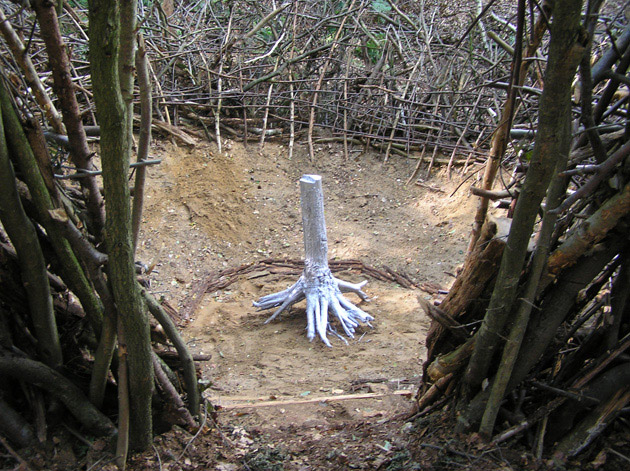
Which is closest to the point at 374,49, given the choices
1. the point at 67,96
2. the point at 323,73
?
the point at 323,73

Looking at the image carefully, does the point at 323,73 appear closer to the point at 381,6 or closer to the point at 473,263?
the point at 381,6

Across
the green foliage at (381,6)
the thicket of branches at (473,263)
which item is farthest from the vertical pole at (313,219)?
the green foliage at (381,6)

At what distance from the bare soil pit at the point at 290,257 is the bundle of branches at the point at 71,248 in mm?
929

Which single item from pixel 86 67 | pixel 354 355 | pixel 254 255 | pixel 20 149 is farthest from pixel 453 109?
pixel 20 149

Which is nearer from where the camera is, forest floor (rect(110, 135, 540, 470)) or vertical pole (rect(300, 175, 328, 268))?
forest floor (rect(110, 135, 540, 470))

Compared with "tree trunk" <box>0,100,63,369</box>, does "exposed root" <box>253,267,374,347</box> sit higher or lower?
lower

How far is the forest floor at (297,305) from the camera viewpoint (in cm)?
226

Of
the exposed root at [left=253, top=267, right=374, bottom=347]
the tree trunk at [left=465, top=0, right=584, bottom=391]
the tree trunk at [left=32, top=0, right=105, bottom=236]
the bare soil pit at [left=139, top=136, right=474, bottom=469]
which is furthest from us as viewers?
the exposed root at [left=253, top=267, right=374, bottom=347]

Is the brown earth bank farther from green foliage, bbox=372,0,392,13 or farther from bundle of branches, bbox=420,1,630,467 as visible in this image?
green foliage, bbox=372,0,392,13

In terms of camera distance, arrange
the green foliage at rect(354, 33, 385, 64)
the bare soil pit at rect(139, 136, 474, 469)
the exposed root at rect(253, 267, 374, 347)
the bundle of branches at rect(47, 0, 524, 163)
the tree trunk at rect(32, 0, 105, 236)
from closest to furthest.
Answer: the tree trunk at rect(32, 0, 105, 236) → the bare soil pit at rect(139, 136, 474, 469) → the exposed root at rect(253, 267, 374, 347) → the bundle of branches at rect(47, 0, 524, 163) → the green foliage at rect(354, 33, 385, 64)

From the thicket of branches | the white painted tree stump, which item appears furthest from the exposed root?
the thicket of branches

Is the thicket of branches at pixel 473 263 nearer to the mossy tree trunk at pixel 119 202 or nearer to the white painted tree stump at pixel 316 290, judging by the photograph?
the mossy tree trunk at pixel 119 202

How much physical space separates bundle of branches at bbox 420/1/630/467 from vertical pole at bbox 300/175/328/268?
320cm

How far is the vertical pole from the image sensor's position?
5199mm
